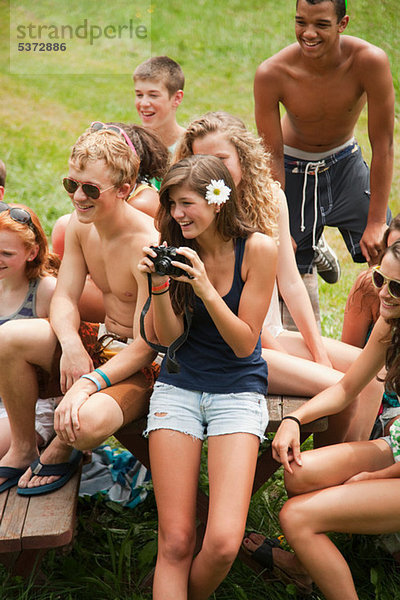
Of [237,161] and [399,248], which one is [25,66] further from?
[399,248]

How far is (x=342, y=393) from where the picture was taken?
2.91 meters

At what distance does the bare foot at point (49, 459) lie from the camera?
2867 mm

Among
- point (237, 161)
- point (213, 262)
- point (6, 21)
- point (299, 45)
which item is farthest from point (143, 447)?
point (6, 21)

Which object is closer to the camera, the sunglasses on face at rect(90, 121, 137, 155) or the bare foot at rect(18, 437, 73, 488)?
the bare foot at rect(18, 437, 73, 488)

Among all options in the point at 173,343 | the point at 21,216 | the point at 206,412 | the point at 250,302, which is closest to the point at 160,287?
the point at 173,343

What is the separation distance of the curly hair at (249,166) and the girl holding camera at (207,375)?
0.30 m

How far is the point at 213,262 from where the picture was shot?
2.91m

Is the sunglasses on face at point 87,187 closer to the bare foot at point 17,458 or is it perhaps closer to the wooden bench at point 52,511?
the wooden bench at point 52,511

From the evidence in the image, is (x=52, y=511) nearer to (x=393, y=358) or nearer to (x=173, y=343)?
(x=173, y=343)

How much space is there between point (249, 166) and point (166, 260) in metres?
0.90

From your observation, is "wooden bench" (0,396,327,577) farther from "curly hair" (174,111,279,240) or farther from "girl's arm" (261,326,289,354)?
"curly hair" (174,111,279,240)

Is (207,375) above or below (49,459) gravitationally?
above

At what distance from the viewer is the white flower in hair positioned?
2.73 m

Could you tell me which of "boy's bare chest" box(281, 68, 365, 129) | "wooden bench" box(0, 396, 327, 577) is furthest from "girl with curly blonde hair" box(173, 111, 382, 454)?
"boy's bare chest" box(281, 68, 365, 129)
